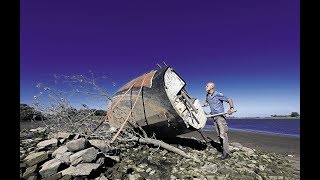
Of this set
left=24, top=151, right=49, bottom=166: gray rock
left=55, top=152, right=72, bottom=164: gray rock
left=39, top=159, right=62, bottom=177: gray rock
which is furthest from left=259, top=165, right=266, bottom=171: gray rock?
left=24, top=151, right=49, bottom=166: gray rock

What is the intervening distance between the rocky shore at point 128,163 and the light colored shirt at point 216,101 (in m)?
1.40

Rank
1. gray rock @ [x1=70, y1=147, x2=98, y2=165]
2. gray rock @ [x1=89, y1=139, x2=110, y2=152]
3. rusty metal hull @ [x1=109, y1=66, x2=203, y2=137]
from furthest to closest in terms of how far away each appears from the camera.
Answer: rusty metal hull @ [x1=109, y1=66, x2=203, y2=137], gray rock @ [x1=89, y1=139, x2=110, y2=152], gray rock @ [x1=70, y1=147, x2=98, y2=165]

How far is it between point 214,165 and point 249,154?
2.55 metres

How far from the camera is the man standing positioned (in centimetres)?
700

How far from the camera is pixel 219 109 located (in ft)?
23.9

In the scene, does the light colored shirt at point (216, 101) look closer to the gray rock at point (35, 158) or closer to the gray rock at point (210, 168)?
the gray rock at point (210, 168)

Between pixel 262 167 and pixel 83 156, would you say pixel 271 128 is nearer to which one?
pixel 262 167

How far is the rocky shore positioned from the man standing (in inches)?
19.3

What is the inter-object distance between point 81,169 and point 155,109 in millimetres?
2996

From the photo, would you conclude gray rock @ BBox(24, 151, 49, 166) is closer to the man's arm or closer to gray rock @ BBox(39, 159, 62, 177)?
gray rock @ BBox(39, 159, 62, 177)

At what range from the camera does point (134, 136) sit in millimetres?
7547

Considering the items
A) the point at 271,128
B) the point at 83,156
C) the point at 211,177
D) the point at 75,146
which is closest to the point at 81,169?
the point at 83,156

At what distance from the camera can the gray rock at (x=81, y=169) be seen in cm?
471
